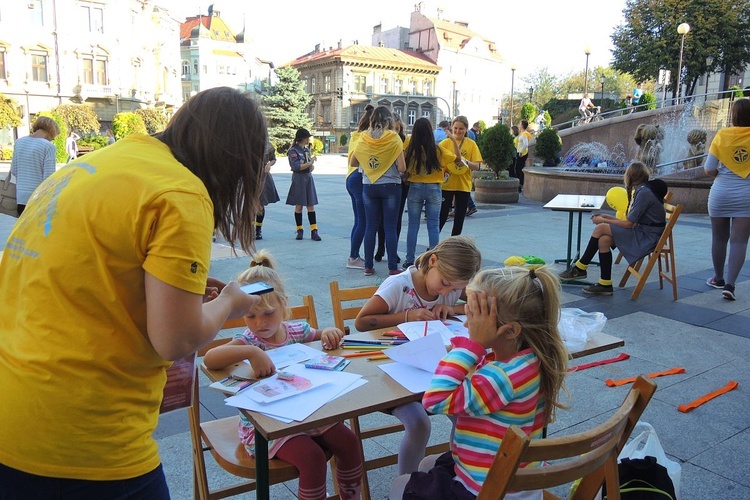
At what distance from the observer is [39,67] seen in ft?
144

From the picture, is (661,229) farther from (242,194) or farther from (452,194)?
(242,194)

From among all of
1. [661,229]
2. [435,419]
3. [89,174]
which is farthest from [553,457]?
[661,229]

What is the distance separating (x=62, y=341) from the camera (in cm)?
129

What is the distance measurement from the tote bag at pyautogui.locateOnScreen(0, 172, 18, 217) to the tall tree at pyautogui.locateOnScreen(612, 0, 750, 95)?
30.3 m

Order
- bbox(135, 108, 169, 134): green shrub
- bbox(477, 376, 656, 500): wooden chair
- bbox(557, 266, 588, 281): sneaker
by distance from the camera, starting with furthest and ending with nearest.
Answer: bbox(135, 108, 169, 134): green shrub → bbox(557, 266, 588, 281): sneaker → bbox(477, 376, 656, 500): wooden chair

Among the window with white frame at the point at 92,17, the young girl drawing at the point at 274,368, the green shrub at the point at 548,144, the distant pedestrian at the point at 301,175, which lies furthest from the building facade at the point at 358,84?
the young girl drawing at the point at 274,368

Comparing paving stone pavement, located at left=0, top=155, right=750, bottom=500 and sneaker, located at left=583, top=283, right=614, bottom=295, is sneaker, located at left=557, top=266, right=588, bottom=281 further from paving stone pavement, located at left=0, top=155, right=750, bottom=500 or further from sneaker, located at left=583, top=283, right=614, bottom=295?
sneaker, located at left=583, top=283, right=614, bottom=295

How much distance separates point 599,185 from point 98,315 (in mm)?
13242

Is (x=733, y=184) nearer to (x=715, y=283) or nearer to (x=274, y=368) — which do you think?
(x=715, y=283)

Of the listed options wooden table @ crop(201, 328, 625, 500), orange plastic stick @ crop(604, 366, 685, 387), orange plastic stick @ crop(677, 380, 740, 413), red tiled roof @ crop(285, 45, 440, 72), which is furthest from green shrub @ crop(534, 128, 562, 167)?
red tiled roof @ crop(285, 45, 440, 72)

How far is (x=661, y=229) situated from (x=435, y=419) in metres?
3.70

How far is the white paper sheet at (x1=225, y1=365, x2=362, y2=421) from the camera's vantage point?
1858 mm

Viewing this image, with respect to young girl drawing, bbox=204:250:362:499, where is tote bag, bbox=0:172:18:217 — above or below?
above

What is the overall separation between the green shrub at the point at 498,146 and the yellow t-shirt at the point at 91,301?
41.5 ft
